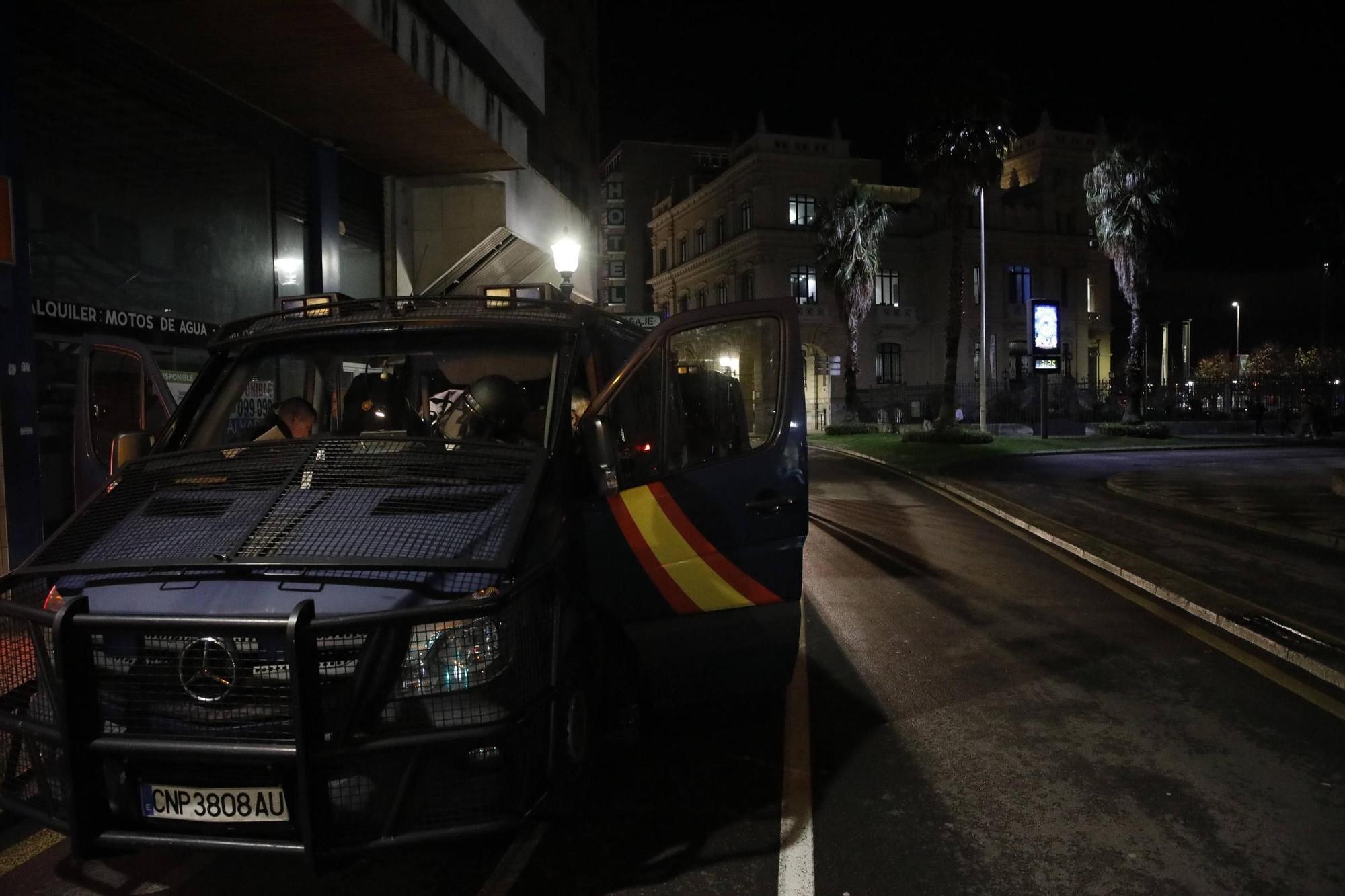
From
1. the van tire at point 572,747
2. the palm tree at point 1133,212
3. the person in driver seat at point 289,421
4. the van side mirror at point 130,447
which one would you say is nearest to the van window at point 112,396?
the van side mirror at point 130,447

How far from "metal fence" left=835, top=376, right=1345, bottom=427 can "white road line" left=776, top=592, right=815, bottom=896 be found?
3892 cm

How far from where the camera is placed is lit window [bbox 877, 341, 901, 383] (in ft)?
195

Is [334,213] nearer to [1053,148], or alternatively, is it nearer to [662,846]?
[662,846]

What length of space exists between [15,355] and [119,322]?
2469 mm

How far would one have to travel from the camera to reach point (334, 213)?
51.3ft

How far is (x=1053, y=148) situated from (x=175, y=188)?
56.5 metres

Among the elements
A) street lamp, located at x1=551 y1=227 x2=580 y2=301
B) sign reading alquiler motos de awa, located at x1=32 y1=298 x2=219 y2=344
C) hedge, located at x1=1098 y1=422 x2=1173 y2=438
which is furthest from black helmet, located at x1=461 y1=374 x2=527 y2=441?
hedge, located at x1=1098 y1=422 x2=1173 y2=438

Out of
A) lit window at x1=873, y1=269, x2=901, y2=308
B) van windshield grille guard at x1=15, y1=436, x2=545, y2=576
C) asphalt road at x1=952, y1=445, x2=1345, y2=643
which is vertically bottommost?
asphalt road at x1=952, y1=445, x2=1345, y2=643

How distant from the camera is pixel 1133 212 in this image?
128ft

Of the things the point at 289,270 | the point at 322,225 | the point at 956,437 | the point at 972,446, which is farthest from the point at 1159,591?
the point at 956,437

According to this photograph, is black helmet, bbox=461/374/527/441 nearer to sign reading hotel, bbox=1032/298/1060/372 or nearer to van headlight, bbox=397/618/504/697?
van headlight, bbox=397/618/504/697

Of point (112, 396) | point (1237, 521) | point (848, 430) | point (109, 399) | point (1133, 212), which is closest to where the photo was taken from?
point (112, 396)

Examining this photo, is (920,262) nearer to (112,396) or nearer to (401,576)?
(112,396)

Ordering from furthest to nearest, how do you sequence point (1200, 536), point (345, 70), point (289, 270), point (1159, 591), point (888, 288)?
point (888, 288), point (289, 270), point (1200, 536), point (345, 70), point (1159, 591)
